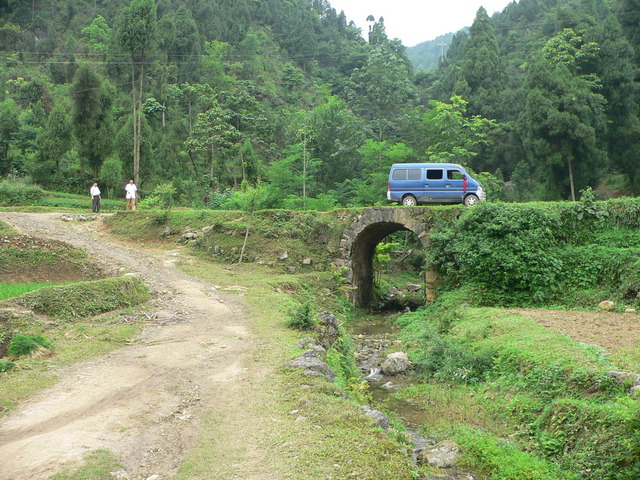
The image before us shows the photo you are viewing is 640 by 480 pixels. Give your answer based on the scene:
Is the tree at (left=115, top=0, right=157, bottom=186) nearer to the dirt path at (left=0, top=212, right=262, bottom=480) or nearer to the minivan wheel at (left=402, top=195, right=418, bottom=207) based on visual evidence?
the minivan wheel at (left=402, top=195, right=418, bottom=207)

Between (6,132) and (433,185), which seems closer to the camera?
(433,185)

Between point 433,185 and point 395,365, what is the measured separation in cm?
1003

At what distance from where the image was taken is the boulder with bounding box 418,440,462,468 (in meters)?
7.69

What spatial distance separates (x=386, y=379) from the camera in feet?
41.0

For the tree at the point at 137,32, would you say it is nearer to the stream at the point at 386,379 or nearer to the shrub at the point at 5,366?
the stream at the point at 386,379

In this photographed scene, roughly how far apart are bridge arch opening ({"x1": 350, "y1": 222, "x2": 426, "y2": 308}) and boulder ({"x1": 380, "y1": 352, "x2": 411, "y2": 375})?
7.58m

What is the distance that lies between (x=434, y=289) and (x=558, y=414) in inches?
445

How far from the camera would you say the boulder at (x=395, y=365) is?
1286 centimetres

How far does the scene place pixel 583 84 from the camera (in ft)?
102

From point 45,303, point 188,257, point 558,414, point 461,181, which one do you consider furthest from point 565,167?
point 45,303

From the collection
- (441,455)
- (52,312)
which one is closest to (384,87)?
(52,312)

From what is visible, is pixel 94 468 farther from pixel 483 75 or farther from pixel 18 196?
pixel 483 75

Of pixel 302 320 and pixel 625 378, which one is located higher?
pixel 302 320

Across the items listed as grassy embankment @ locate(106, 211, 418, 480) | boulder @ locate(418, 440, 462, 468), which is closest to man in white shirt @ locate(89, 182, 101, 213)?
grassy embankment @ locate(106, 211, 418, 480)
